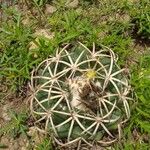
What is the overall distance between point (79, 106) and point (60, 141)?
17.5 inches

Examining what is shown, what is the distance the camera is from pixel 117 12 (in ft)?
12.2

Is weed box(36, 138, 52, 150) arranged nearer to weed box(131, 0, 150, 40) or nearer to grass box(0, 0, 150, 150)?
grass box(0, 0, 150, 150)

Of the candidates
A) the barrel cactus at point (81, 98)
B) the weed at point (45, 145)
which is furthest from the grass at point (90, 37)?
the weed at point (45, 145)

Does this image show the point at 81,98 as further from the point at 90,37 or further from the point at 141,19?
the point at 141,19

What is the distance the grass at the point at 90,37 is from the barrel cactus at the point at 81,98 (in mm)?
245

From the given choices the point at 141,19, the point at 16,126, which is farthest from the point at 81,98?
the point at 141,19

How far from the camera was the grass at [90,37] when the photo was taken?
3.18 meters

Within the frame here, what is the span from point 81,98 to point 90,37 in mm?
922

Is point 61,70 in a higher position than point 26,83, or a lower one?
higher

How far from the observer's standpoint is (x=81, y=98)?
2.60m

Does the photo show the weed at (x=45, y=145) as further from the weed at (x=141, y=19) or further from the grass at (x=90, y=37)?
the weed at (x=141, y=19)

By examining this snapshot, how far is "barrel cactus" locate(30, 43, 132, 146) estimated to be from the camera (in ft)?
8.54

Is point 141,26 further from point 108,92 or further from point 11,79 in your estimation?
point 11,79

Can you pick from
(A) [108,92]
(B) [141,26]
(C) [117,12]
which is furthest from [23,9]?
(A) [108,92]
